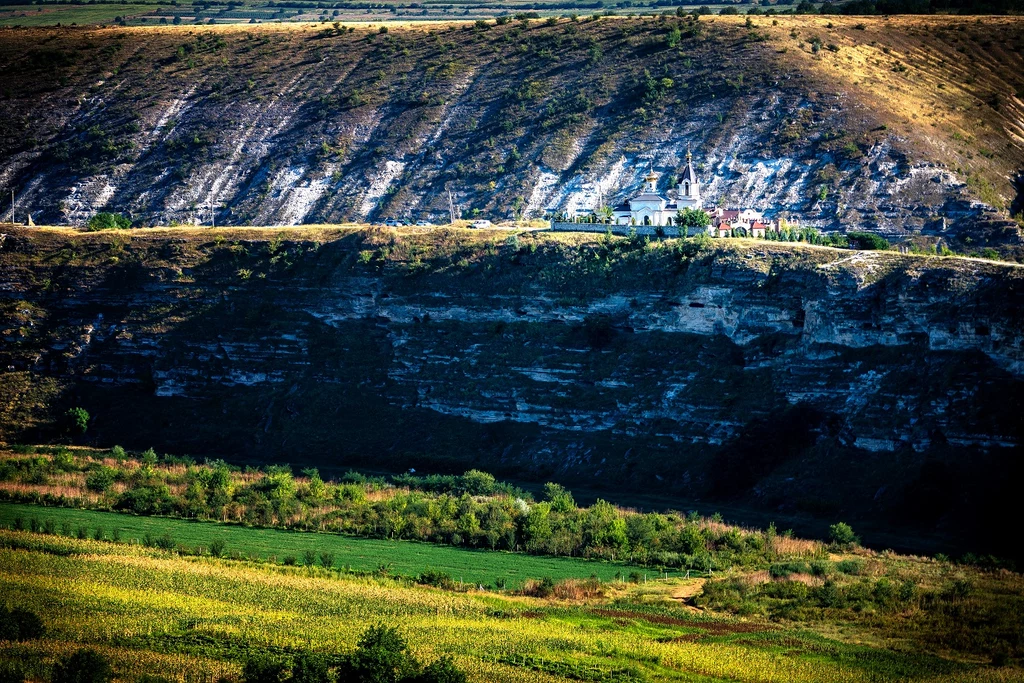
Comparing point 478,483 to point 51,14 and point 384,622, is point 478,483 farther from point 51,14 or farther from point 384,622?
point 51,14

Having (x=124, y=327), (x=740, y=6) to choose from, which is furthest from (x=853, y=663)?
(x=740, y=6)

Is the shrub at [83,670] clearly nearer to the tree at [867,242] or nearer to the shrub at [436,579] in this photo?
the shrub at [436,579]

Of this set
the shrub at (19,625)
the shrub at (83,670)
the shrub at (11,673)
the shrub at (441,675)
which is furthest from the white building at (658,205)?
the shrub at (11,673)

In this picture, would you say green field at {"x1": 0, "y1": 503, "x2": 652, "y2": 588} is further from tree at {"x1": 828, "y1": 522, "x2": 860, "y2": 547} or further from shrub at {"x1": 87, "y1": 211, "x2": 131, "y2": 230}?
shrub at {"x1": 87, "y1": 211, "x2": 131, "y2": 230}

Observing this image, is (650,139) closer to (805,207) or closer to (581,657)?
(805,207)

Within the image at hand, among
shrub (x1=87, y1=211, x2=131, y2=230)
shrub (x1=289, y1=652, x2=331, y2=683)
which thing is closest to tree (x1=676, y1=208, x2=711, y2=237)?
shrub (x1=87, y1=211, x2=131, y2=230)

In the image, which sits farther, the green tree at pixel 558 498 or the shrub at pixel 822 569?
the green tree at pixel 558 498

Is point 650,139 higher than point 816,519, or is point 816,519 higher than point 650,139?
point 650,139
